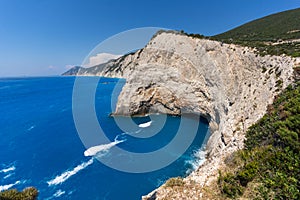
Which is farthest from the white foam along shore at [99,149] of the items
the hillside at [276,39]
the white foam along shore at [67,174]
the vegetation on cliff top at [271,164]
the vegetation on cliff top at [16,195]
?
the hillside at [276,39]

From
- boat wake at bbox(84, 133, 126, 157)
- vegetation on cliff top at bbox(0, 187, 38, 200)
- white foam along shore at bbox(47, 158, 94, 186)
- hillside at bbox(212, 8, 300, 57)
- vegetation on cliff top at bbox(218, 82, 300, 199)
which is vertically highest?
hillside at bbox(212, 8, 300, 57)

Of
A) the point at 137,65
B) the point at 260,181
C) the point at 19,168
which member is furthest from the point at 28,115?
the point at 260,181

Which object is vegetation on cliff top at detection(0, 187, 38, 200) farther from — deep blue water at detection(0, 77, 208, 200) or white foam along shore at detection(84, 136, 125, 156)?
white foam along shore at detection(84, 136, 125, 156)

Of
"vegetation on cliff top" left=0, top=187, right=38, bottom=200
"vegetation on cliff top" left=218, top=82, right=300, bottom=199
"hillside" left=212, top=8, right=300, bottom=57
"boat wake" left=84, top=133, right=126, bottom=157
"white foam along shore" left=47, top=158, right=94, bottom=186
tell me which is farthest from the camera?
"boat wake" left=84, top=133, right=126, bottom=157

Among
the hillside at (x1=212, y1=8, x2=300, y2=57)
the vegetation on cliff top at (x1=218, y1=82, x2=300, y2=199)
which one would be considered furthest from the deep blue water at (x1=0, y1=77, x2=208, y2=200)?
the hillside at (x1=212, y1=8, x2=300, y2=57)

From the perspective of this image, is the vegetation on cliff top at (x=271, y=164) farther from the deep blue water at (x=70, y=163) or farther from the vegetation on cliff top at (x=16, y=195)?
the vegetation on cliff top at (x=16, y=195)

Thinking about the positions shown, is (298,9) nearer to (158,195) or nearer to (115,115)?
(115,115)

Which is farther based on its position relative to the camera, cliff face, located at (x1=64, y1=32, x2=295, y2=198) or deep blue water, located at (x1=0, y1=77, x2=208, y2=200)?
cliff face, located at (x1=64, y1=32, x2=295, y2=198)
